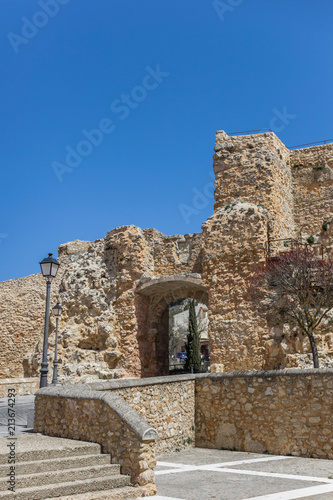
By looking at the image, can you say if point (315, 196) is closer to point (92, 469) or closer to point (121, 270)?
point (121, 270)

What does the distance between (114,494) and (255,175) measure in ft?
45.7

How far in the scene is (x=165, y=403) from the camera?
31.2ft

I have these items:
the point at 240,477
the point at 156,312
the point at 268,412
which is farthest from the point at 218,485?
the point at 156,312

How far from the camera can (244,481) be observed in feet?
22.4

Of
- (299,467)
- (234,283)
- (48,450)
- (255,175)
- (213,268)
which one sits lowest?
(299,467)

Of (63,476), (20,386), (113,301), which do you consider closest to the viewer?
(63,476)

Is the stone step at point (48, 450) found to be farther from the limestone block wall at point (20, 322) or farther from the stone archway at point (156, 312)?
the limestone block wall at point (20, 322)

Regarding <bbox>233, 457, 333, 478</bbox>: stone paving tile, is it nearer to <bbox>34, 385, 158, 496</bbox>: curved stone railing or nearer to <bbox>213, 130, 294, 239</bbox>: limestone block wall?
<bbox>34, 385, 158, 496</bbox>: curved stone railing

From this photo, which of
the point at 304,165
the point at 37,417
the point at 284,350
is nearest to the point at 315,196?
the point at 304,165

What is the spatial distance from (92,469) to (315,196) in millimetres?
15585

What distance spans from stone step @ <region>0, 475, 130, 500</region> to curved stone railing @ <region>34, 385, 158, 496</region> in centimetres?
21

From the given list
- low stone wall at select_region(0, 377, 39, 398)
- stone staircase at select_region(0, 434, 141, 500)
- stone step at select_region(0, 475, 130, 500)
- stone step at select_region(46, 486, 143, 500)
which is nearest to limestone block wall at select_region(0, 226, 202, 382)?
low stone wall at select_region(0, 377, 39, 398)

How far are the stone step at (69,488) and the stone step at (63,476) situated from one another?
0.06 metres

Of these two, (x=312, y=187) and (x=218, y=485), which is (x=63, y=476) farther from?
(x=312, y=187)
